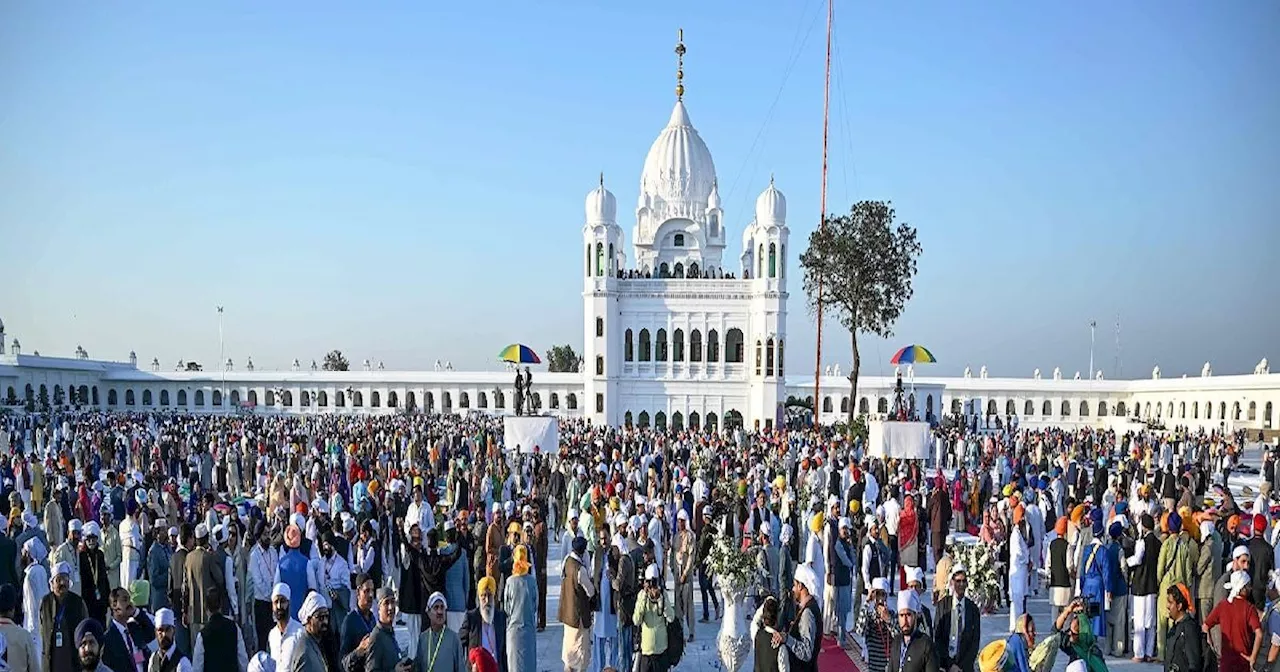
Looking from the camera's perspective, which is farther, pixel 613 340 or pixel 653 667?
pixel 613 340

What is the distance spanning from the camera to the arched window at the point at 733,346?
43.9m

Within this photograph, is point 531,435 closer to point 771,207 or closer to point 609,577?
point 609,577

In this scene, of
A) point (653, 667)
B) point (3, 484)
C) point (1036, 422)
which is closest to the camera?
point (653, 667)

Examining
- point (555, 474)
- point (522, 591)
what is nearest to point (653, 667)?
point (522, 591)

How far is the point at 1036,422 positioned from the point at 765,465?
1498 inches

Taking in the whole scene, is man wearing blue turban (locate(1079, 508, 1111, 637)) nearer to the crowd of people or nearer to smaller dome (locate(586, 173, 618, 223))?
the crowd of people

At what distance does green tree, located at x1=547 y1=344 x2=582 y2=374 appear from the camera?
284ft

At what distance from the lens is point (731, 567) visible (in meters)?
8.67

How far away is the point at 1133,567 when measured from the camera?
9297 millimetres

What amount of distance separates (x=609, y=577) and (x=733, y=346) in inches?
1414

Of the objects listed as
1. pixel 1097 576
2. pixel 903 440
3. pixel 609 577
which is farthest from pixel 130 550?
pixel 903 440

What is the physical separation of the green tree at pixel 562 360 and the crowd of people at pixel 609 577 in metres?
68.6

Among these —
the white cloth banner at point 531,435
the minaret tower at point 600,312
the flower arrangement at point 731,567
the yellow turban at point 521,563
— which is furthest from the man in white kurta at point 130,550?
the minaret tower at point 600,312

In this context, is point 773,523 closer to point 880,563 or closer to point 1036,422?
point 880,563
